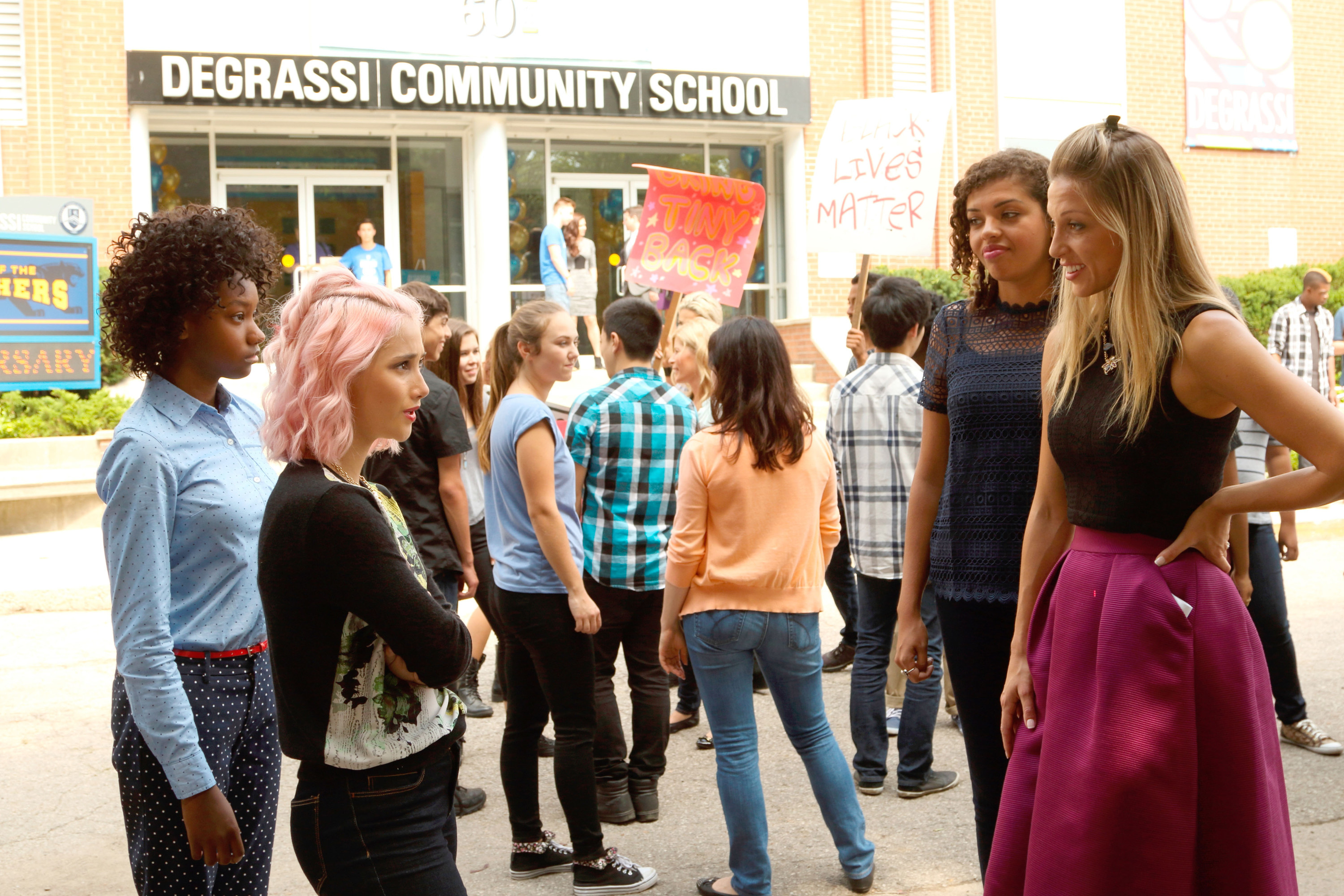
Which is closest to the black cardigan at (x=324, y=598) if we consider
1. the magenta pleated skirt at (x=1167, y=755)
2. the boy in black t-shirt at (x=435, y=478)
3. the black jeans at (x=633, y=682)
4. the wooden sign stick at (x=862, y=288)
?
the magenta pleated skirt at (x=1167, y=755)

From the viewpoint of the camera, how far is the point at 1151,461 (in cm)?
235

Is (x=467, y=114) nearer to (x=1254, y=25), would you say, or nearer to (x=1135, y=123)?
(x=1135, y=123)

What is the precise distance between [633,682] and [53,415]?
35.8 ft

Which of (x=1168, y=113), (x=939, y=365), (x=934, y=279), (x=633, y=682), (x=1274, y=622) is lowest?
(x=633, y=682)

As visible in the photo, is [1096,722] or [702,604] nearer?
[1096,722]

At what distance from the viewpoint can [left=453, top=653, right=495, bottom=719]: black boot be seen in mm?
6086

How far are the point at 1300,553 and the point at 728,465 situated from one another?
8629 millimetres

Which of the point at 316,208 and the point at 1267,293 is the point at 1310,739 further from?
the point at 1267,293

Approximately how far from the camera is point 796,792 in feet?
16.4

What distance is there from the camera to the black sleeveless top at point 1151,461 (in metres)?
2.33

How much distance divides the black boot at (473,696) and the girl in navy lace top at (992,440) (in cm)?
344

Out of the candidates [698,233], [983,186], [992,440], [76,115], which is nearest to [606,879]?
[992,440]

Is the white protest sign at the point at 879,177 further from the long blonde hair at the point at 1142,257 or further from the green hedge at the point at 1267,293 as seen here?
the green hedge at the point at 1267,293

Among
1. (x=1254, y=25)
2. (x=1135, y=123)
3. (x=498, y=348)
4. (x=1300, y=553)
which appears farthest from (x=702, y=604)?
(x=1254, y=25)
